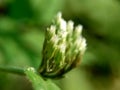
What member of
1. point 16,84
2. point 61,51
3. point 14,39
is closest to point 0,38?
point 14,39

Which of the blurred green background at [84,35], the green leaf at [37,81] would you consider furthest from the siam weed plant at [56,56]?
the blurred green background at [84,35]

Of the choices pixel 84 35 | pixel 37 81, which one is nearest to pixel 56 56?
pixel 37 81

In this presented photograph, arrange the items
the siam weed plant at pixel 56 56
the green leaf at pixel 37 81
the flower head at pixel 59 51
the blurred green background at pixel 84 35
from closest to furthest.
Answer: the green leaf at pixel 37 81, the siam weed plant at pixel 56 56, the flower head at pixel 59 51, the blurred green background at pixel 84 35

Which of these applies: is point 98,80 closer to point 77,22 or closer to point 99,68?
point 99,68

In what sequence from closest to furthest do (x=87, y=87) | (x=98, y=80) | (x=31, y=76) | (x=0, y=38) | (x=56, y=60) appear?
(x=31, y=76) → (x=56, y=60) → (x=0, y=38) → (x=87, y=87) → (x=98, y=80)

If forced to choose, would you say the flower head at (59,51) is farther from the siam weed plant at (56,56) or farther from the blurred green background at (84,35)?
the blurred green background at (84,35)

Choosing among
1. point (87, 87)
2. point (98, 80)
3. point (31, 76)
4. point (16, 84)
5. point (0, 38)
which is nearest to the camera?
point (31, 76)

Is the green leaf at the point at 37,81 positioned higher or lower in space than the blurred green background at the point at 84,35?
higher
